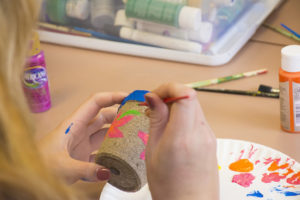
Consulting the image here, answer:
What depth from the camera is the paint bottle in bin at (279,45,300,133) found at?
2.80ft

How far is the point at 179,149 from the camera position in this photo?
612mm

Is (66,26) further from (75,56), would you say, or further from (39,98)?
(39,98)

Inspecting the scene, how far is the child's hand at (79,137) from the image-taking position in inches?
30.6

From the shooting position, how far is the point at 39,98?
1028mm

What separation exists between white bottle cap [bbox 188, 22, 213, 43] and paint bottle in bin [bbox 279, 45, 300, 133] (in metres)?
0.30

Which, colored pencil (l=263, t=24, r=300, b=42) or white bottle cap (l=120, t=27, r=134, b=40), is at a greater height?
colored pencil (l=263, t=24, r=300, b=42)

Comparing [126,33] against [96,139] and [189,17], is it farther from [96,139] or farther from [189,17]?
[96,139]

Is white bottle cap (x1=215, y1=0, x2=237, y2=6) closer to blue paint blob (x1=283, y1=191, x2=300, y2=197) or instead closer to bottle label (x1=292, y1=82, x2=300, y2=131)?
bottle label (x1=292, y1=82, x2=300, y2=131)

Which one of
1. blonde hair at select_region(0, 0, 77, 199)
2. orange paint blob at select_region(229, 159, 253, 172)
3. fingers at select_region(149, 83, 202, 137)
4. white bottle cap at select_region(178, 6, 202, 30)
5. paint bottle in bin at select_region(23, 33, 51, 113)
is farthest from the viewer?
white bottle cap at select_region(178, 6, 202, 30)

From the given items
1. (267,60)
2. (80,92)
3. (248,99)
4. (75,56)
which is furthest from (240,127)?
(75,56)

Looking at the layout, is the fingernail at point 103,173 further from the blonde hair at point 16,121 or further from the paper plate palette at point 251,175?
the blonde hair at point 16,121

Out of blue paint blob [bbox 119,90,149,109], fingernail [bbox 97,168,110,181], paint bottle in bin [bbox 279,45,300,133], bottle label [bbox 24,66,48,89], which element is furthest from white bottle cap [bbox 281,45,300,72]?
bottle label [bbox 24,66,48,89]

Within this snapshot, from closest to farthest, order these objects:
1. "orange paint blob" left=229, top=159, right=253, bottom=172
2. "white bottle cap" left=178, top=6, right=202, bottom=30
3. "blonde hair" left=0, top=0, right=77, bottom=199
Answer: "blonde hair" left=0, top=0, right=77, bottom=199, "orange paint blob" left=229, top=159, right=253, bottom=172, "white bottle cap" left=178, top=6, right=202, bottom=30

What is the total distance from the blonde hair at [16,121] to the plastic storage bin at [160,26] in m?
0.68
